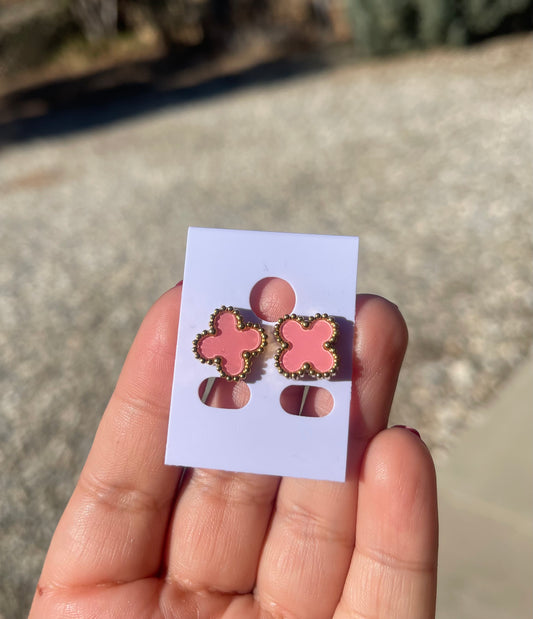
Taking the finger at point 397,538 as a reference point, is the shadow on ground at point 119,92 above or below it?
above

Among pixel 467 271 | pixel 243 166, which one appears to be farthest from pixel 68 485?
pixel 243 166

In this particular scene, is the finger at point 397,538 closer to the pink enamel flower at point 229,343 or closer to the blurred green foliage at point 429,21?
the pink enamel flower at point 229,343

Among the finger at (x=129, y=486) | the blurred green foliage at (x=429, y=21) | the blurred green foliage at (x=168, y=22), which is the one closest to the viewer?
the finger at (x=129, y=486)

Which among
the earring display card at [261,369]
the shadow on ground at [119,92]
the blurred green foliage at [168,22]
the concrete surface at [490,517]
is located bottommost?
the concrete surface at [490,517]

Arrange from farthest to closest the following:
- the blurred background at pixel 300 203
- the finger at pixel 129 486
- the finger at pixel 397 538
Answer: the blurred background at pixel 300 203 → the finger at pixel 129 486 → the finger at pixel 397 538

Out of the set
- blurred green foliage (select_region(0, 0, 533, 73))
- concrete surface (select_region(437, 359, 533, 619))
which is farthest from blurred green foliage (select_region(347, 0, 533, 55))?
concrete surface (select_region(437, 359, 533, 619))

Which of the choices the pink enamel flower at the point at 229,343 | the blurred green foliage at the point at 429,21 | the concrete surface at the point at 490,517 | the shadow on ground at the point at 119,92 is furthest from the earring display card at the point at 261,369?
the shadow on ground at the point at 119,92
